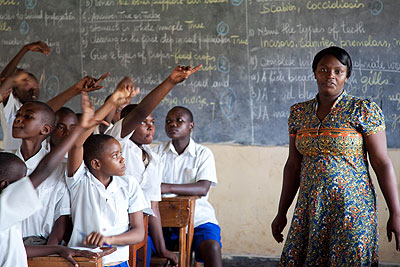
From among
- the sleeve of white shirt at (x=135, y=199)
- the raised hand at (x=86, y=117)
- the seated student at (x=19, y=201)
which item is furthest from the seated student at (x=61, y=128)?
the raised hand at (x=86, y=117)

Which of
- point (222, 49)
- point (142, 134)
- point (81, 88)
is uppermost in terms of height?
point (222, 49)

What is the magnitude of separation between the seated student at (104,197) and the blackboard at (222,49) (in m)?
2.30

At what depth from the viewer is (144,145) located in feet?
10.8

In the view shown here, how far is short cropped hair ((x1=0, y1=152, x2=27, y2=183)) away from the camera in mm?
1920

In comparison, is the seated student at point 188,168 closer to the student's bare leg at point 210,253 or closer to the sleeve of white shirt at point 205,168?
the sleeve of white shirt at point 205,168

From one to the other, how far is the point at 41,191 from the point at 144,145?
100 centimetres

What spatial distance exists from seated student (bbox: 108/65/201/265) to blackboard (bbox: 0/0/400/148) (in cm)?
157

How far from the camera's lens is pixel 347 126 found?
2.32 metres

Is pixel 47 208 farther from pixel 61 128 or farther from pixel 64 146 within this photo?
pixel 61 128

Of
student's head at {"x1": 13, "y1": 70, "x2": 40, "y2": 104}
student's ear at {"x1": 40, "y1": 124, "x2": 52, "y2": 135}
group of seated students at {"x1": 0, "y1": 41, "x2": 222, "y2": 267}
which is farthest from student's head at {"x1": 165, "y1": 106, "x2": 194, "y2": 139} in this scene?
student's ear at {"x1": 40, "y1": 124, "x2": 52, "y2": 135}

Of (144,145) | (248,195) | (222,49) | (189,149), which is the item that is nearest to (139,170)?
(144,145)

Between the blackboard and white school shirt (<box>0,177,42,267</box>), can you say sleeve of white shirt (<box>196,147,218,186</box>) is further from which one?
white school shirt (<box>0,177,42,267</box>)

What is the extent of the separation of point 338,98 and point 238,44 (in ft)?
7.79

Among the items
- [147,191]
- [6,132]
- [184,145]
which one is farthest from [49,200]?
[184,145]
